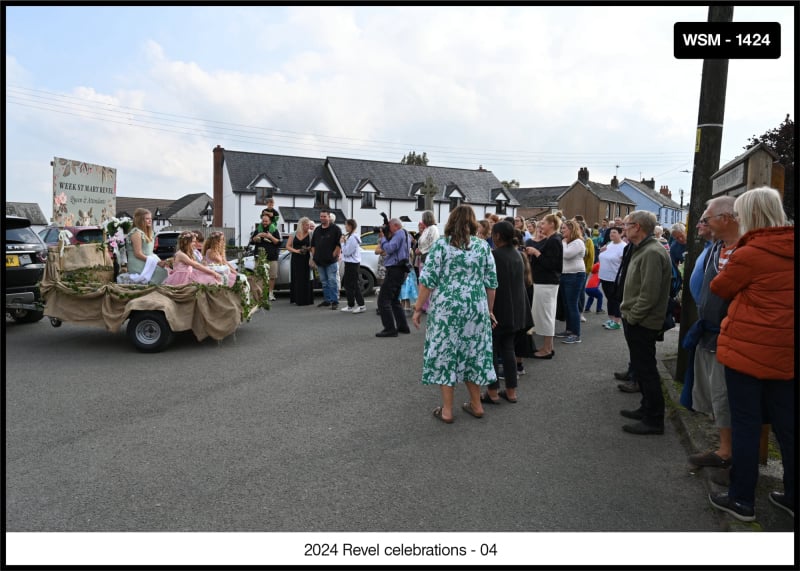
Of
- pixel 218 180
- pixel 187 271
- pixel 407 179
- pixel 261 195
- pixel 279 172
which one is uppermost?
pixel 407 179

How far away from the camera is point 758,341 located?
9.91 ft

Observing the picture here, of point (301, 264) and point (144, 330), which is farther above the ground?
point (301, 264)

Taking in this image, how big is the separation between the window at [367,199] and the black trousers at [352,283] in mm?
38746

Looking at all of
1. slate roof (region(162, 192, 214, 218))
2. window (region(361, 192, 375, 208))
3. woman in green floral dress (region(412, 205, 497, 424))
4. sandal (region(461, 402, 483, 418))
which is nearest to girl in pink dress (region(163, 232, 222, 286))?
woman in green floral dress (region(412, 205, 497, 424))

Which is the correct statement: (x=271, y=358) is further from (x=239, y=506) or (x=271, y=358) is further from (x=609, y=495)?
(x=609, y=495)

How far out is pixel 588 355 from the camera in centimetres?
→ 758

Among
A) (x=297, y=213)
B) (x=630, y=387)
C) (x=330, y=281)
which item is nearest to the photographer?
(x=630, y=387)

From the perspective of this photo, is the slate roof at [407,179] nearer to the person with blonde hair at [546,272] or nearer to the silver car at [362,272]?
the silver car at [362,272]

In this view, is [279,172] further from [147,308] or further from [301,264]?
[147,308]

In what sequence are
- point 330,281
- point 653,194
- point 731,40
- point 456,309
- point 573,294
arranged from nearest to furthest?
1. point 731,40
2. point 456,309
3. point 573,294
4. point 330,281
5. point 653,194

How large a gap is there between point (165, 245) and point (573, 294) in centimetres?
1371

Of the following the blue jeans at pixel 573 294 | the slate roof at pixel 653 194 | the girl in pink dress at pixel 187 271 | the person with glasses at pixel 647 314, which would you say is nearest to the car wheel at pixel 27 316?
the girl in pink dress at pixel 187 271

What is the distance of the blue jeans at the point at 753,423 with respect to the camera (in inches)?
119

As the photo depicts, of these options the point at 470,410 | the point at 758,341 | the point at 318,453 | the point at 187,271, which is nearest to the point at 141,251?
the point at 187,271
